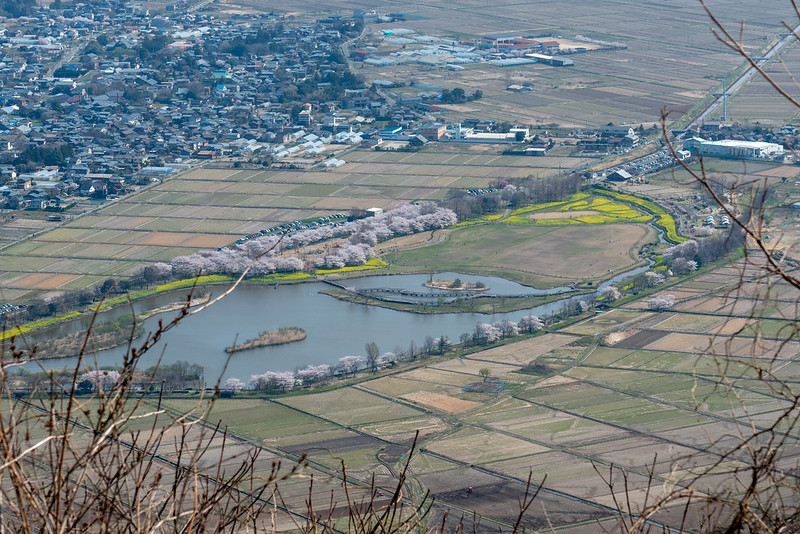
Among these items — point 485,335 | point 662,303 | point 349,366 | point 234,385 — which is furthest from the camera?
point 662,303

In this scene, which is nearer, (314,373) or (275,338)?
(314,373)

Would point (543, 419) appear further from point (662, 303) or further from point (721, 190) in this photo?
point (721, 190)

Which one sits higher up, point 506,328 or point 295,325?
point 506,328

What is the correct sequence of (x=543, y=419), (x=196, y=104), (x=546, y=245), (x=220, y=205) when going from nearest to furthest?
(x=543, y=419), (x=546, y=245), (x=220, y=205), (x=196, y=104)

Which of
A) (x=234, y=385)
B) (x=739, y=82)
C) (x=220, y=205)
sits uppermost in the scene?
(x=739, y=82)

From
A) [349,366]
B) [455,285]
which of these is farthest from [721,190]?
[349,366]

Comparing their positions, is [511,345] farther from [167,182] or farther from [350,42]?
[350,42]

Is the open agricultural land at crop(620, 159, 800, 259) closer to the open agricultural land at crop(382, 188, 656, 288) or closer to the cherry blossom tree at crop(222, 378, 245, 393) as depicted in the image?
the open agricultural land at crop(382, 188, 656, 288)

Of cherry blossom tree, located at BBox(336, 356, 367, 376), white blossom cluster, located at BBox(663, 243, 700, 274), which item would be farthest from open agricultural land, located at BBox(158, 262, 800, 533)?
white blossom cluster, located at BBox(663, 243, 700, 274)
